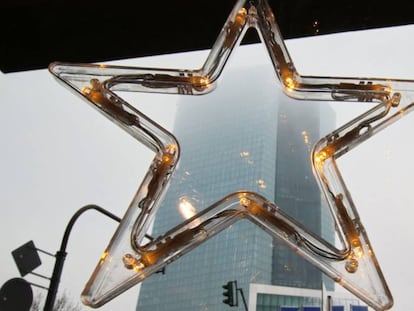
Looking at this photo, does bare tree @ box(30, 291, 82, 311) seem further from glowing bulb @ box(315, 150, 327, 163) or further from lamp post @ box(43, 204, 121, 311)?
glowing bulb @ box(315, 150, 327, 163)

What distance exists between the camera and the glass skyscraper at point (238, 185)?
28.7 inches

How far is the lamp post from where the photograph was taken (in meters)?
0.82

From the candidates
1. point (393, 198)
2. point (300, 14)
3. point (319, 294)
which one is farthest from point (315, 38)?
point (319, 294)

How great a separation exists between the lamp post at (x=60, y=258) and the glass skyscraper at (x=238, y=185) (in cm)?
19

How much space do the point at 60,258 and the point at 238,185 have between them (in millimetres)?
417

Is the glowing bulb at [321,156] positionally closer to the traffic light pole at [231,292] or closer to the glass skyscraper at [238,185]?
the glass skyscraper at [238,185]

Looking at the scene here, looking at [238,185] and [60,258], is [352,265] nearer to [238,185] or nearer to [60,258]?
[238,185]

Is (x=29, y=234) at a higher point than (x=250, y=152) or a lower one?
lower

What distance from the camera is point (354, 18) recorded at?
3.26ft

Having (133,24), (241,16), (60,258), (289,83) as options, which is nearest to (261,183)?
(289,83)

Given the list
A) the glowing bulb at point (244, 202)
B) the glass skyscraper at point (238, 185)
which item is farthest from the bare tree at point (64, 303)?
the glowing bulb at point (244, 202)

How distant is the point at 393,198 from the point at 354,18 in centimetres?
46

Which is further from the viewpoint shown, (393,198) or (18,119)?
(18,119)

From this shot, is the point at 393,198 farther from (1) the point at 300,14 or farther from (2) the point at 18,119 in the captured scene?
(2) the point at 18,119
